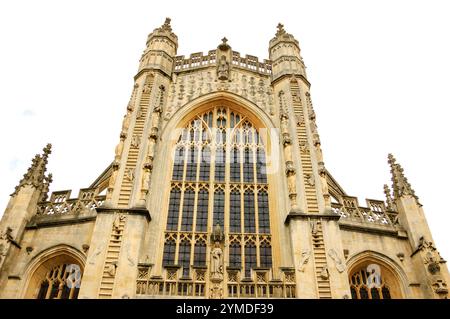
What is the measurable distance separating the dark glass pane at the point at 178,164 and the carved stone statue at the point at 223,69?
4.74m

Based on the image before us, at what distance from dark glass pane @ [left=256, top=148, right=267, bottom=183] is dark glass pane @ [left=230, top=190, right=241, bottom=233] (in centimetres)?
129

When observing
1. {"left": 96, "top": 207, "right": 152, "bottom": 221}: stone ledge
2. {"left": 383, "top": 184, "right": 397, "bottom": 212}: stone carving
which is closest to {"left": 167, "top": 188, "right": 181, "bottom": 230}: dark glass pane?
{"left": 96, "top": 207, "right": 152, "bottom": 221}: stone ledge

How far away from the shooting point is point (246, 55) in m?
21.0

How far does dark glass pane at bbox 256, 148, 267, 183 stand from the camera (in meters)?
16.3

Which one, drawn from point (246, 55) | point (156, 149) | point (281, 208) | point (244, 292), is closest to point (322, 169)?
point (281, 208)

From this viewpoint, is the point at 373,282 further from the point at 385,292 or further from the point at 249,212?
the point at 249,212

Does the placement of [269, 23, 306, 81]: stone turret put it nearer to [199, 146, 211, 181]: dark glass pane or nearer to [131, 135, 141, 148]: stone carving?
[199, 146, 211, 181]: dark glass pane

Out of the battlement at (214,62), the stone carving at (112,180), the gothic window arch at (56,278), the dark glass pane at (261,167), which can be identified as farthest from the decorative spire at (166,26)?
the gothic window arch at (56,278)

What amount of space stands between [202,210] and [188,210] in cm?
57

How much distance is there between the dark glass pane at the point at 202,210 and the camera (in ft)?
A: 48.2

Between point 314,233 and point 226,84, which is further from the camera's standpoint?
point 226,84

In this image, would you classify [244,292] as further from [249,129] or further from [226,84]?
[226,84]
